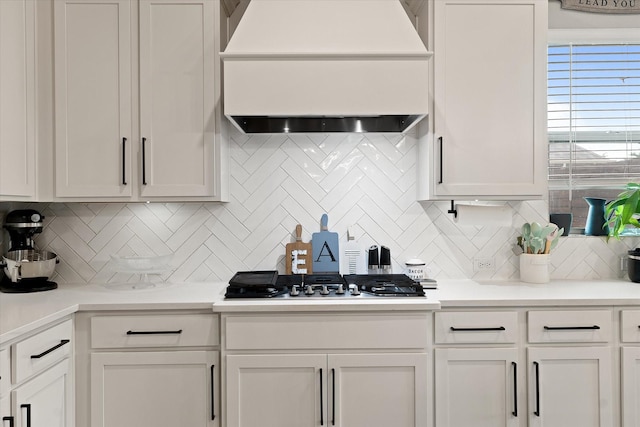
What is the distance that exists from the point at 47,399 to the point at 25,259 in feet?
2.75

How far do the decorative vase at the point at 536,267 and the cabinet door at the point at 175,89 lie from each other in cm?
180

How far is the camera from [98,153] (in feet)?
7.22

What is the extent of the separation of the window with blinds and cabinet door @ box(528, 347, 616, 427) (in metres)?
0.96

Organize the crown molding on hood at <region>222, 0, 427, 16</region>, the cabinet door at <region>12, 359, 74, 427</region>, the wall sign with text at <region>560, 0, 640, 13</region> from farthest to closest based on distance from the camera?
the wall sign with text at <region>560, 0, 640, 13</region> → the crown molding on hood at <region>222, 0, 427, 16</region> → the cabinet door at <region>12, 359, 74, 427</region>

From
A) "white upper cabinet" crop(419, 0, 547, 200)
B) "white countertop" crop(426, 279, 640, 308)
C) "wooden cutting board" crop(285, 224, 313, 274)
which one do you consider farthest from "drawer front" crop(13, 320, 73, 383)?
"white upper cabinet" crop(419, 0, 547, 200)

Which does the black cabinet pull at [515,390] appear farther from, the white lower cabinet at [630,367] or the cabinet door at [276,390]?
the cabinet door at [276,390]

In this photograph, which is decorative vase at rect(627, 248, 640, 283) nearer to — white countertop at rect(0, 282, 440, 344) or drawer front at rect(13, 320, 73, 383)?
white countertop at rect(0, 282, 440, 344)

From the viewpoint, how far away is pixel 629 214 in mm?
2389

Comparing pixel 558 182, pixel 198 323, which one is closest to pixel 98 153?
pixel 198 323

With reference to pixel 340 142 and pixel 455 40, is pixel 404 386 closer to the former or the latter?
pixel 340 142

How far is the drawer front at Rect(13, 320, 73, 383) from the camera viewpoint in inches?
62.4

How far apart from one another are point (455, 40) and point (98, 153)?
6.15 ft

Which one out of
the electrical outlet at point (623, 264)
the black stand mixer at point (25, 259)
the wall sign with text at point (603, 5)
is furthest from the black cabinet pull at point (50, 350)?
the wall sign with text at point (603, 5)

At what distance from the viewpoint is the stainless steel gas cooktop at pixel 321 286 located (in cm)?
206
